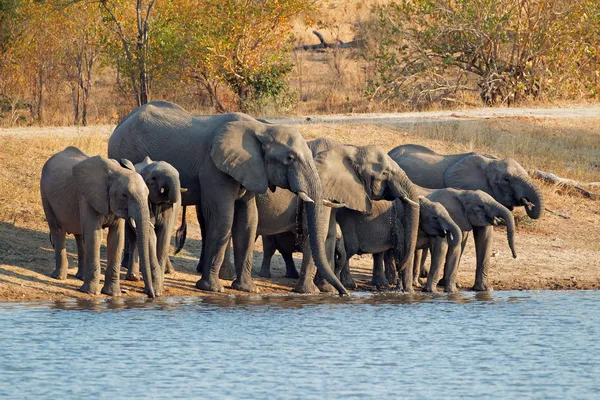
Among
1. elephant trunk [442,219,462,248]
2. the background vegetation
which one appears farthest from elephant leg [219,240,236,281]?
the background vegetation

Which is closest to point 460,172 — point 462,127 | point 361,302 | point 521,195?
point 521,195

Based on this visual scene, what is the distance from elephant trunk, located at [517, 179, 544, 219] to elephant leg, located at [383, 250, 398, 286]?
2183mm

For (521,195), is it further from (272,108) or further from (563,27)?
(563,27)

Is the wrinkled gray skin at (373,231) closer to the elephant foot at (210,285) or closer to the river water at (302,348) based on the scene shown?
the river water at (302,348)

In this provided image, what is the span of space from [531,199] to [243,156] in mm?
4741

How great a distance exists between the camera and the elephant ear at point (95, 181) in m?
14.0

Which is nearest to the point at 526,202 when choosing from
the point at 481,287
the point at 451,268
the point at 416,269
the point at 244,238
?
the point at 481,287

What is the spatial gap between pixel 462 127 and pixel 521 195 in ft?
25.2

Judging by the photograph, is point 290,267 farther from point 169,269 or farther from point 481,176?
point 481,176

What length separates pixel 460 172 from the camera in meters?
18.1

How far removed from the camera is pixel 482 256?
54.2ft

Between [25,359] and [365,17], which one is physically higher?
[365,17]

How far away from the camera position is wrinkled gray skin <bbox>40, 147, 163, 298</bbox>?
45.3ft

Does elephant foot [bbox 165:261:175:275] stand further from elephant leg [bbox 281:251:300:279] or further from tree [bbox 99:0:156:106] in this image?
tree [bbox 99:0:156:106]
